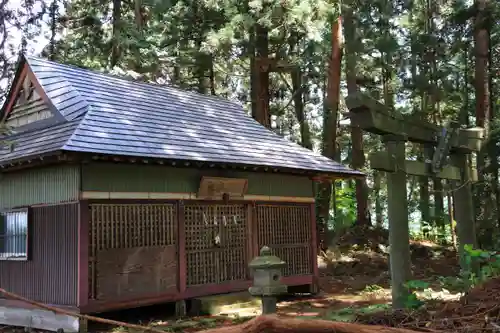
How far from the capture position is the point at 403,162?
8547mm

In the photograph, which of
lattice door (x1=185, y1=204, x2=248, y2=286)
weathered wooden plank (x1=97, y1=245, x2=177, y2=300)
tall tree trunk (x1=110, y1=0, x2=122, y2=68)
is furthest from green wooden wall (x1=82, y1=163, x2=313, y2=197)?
tall tree trunk (x1=110, y1=0, x2=122, y2=68)

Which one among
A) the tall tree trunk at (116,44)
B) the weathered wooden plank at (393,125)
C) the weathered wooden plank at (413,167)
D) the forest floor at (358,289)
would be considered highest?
the tall tree trunk at (116,44)

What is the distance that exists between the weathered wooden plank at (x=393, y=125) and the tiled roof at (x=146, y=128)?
367cm

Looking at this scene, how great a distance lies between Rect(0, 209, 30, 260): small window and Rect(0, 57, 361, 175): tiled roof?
1216 mm

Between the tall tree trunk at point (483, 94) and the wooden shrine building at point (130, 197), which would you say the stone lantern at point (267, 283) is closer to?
the wooden shrine building at point (130, 197)

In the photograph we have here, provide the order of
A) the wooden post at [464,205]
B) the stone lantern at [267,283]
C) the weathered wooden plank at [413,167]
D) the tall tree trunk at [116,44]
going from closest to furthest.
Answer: the stone lantern at [267,283]
the weathered wooden plank at [413,167]
the wooden post at [464,205]
the tall tree trunk at [116,44]

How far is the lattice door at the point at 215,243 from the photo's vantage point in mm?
11180

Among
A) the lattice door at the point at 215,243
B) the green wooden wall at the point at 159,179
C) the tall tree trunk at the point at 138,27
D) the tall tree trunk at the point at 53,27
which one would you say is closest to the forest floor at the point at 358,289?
the lattice door at the point at 215,243

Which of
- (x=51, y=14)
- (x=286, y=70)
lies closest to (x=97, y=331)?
(x=286, y=70)

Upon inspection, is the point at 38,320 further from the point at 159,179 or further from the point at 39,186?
the point at 159,179

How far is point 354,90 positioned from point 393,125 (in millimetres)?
12547

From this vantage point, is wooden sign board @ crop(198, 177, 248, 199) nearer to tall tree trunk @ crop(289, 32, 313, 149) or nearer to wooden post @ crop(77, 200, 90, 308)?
wooden post @ crop(77, 200, 90, 308)

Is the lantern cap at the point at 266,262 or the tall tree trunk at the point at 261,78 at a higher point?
the tall tree trunk at the point at 261,78

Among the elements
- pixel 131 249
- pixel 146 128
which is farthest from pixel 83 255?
pixel 146 128
